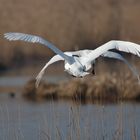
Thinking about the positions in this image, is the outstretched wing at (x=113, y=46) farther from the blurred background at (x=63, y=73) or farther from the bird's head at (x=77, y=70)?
the blurred background at (x=63, y=73)

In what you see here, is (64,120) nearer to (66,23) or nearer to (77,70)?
(77,70)

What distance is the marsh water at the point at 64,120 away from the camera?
816cm

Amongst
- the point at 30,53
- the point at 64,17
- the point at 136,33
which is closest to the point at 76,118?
the point at 30,53

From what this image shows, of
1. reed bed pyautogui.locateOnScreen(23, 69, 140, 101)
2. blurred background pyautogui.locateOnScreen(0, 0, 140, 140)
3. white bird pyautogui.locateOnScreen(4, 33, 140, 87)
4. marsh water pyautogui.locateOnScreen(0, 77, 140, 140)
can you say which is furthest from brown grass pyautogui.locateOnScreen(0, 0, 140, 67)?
white bird pyautogui.locateOnScreen(4, 33, 140, 87)

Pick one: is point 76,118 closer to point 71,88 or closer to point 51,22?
point 71,88

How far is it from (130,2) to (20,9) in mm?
3602

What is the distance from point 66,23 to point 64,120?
13445 mm

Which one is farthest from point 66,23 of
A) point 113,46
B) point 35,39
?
point 35,39

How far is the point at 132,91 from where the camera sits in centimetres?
1515

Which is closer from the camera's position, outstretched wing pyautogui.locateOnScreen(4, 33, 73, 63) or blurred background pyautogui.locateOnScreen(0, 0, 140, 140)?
outstretched wing pyautogui.locateOnScreen(4, 33, 73, 63)

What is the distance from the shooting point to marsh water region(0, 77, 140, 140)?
8156 mm

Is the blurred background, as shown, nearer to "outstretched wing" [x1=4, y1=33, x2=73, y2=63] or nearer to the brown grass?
the brown grass

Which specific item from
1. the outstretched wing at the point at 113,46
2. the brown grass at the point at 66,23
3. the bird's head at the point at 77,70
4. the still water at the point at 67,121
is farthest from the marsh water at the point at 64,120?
the brown grass at the point at 66,23

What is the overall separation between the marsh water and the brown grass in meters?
2.89
